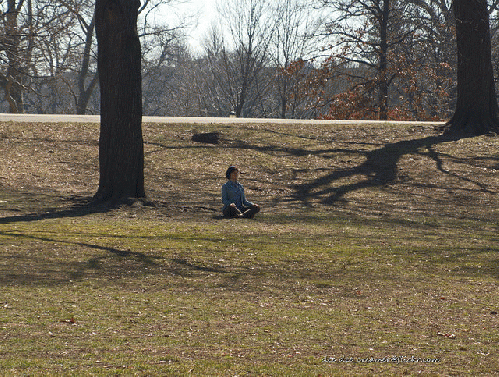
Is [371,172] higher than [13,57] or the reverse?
the reverse

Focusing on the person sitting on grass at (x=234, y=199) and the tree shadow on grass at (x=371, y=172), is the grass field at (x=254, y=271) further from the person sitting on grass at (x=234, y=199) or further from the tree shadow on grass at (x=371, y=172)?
the person sitting on grass at (x=234, y=199)

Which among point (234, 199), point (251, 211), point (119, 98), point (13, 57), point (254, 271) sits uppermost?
point (13, 57)

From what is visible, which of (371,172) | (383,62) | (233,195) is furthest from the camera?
(383,62)

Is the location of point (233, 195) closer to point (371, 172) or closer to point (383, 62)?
point (371, 172)

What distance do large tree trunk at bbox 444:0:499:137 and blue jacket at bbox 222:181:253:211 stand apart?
10.3 m

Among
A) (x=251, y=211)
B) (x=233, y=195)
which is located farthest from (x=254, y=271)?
(x=233, y=195)

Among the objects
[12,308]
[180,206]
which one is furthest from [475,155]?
[12,308]

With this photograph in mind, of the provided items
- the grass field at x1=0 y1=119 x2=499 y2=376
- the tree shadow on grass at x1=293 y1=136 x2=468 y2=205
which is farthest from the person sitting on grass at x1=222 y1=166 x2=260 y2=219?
the tree shadow on grass at x1=293 y1=136 x2=468 y2=205

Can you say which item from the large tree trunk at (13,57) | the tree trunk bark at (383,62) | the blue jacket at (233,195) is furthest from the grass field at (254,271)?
the tree trunk bark at (383,62)

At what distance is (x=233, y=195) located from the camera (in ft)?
37.9

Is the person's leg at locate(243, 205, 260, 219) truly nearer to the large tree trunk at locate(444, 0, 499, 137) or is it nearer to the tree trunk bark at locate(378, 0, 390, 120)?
the large tree trunk at locate(444, 0, 499, 137)

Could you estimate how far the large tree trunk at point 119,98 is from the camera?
480 inches

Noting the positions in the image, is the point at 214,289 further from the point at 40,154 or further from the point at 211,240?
the point at 40,154

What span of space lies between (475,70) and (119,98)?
11413 millimetres
